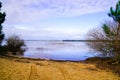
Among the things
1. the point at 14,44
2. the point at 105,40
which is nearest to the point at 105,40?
the point at 105,40

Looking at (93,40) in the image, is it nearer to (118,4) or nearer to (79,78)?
(118,4)

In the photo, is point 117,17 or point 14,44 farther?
point 14,44

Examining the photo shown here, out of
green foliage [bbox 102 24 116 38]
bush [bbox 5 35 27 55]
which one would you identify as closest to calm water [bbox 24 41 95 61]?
bush [bbox 5 35 27 55]

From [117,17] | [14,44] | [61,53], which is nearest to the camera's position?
[117,17]

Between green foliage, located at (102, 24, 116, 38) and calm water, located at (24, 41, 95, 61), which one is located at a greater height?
green foliage, located at (102, 24, 116, 38)

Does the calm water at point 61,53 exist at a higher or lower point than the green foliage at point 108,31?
lower

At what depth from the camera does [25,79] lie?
437 inches

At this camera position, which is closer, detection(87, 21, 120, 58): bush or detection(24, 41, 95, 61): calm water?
detection(87, 21, 120, 58): bush

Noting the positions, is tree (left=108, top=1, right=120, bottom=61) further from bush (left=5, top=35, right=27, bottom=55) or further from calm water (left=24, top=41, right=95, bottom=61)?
bush (left=5, top=35, right=27, bottom=55)

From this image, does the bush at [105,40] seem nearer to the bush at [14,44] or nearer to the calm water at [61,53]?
the calm water at [61,53]

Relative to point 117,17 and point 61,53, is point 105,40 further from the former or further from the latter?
point 61,53

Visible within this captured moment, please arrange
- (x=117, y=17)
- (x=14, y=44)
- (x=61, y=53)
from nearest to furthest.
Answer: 1. (x=117, y=17)
2. (x=14, y=44)
3. (x=61, y=53)

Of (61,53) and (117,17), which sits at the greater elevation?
(117,17)

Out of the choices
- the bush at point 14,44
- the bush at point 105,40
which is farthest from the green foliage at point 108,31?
the bush at point 14,44
